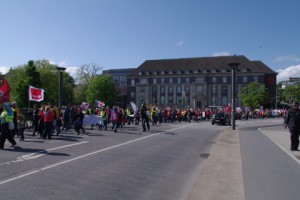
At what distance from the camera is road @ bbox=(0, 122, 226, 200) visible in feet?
23.4

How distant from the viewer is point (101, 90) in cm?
10156

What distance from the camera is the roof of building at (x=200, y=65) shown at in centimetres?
11600

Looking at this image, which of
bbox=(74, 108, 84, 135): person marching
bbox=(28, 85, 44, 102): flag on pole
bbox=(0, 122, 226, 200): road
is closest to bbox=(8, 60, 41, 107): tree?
bbox=(28, 85, 44, 102): flag on pole

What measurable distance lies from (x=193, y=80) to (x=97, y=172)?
113984mm

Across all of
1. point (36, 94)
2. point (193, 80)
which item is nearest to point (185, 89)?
point (193, 80)

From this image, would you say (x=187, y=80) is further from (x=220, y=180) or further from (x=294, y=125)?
(x=220, y=180)

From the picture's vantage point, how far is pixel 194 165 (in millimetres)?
10828

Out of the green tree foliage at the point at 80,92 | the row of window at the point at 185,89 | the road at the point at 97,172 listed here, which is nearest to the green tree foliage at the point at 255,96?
the row of window at the point at 185,89

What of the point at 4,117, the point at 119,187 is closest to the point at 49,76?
the point at 4,117

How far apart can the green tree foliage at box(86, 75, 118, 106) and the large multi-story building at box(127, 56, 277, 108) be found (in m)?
21.5

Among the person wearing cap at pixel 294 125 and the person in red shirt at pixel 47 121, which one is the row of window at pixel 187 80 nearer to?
the person in red shirt at pixel 47 121

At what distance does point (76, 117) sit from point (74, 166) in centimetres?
1177

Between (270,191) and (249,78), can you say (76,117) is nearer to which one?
(270,191)

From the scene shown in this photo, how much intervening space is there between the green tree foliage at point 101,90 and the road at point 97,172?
85879mm
